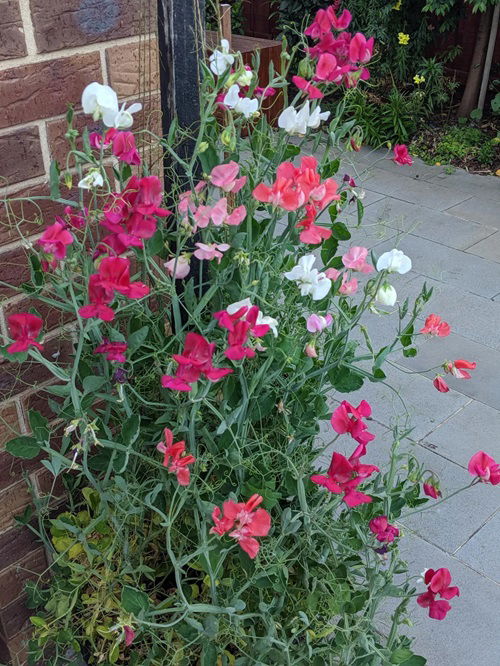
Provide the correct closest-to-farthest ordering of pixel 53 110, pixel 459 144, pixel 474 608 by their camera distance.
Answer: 1. pixel 53 110
2. pixel 474 608
3. pixel 459 144

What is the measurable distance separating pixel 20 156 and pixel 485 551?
1659mm

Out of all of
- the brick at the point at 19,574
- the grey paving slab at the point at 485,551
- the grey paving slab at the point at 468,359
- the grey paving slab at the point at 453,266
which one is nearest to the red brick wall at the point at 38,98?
the brick at the point at 19,574

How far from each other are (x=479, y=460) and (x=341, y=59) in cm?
72

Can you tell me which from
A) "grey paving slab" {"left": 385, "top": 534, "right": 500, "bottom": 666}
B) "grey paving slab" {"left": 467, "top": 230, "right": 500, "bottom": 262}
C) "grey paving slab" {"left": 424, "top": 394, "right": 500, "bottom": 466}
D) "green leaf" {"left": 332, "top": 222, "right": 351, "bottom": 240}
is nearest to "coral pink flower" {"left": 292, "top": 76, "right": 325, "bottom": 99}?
"green leaf" {"left": 332, "top": 222, "right": 351, "bottom": 240}

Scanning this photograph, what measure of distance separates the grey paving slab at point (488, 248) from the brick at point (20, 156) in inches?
116

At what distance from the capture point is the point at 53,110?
1175 millimetres

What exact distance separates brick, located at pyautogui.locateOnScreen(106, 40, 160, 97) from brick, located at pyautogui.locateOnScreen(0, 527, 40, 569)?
2.88 ft

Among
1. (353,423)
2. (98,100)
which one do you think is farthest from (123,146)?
(353,423)

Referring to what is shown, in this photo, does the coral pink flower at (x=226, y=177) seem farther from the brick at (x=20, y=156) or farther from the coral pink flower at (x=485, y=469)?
the coral pink flower at (x=485, y=469)

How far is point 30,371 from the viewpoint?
133 centimetres

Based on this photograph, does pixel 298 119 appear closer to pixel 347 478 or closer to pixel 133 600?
pixel 347 478

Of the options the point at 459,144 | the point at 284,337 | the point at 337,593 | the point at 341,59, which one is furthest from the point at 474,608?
the point at 459,144

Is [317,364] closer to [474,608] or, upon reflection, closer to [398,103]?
[474,608]

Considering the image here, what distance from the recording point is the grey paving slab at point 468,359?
8.95ft
